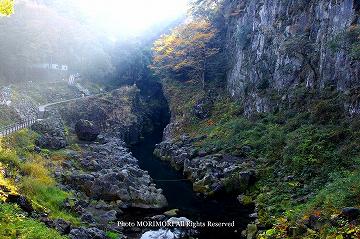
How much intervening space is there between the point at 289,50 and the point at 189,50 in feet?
93.9

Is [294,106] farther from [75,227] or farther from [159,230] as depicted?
[75,227]

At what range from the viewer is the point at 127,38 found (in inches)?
3856

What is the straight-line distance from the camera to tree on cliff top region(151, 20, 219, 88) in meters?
65.9

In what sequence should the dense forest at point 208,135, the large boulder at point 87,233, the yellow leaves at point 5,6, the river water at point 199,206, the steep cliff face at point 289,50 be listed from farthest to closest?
the steep cliff face at point 289,50, the river water at point 199,206, the dense forest at point 208,135, the large boulder at point 87,233, the yellow leaves at point 5,6

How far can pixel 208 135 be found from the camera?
167ft

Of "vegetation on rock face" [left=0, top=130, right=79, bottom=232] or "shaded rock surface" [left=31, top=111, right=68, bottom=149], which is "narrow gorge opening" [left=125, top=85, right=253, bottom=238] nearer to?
"vegetation on rock face" [left=0, top=130, right=79, bottom=232]

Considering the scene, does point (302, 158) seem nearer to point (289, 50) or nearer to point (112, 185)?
point (289, 50)

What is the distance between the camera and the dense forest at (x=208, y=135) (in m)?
24.0

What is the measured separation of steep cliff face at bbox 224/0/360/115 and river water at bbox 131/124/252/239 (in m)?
12.6

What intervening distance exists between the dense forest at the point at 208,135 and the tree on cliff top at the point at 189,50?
10.3 inches

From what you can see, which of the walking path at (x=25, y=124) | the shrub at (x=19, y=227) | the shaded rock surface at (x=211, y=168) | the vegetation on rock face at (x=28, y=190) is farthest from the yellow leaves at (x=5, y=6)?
the shaded rock surface at (x=211, y=168)

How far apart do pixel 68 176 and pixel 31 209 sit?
34.1ft

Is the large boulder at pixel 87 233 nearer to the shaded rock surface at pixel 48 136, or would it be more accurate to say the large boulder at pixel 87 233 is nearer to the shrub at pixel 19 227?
the shrub at pixel 19 227

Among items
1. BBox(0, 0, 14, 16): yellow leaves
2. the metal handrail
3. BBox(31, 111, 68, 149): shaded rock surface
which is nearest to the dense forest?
BBox(0, 0, 14, 16): yellow leaves
